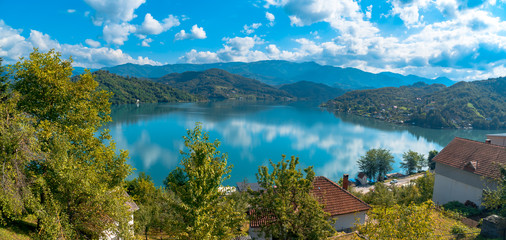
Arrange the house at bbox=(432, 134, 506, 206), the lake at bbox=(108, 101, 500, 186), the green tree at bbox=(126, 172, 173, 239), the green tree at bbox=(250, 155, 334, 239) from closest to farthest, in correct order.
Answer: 1. the green tree at bbox=(250, 155, 334, 239)
2. the green tree at bbox=(126, 172, 173, 239)
3. the house at bbox=(432, 134, 506, 206)
4. the lake at bbox=(108, 101, 500, 186)

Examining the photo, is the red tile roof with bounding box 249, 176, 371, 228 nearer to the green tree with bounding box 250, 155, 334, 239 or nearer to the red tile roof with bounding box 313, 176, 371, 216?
the red tile roof with bounding box 313, 176, 371, 216

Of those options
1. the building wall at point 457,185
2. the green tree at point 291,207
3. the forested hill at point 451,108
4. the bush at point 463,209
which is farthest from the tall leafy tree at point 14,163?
the forested hill at point 451,108

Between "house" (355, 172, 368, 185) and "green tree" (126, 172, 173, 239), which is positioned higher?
"green tree" (126, 172, 173, 239)

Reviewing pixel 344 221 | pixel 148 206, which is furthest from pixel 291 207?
pixel 148 206

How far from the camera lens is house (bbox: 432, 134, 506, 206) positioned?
20.7 metres

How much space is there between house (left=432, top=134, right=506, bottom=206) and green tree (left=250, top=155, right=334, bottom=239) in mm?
17674

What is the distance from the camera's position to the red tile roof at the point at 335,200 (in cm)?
1733

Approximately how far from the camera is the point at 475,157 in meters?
22.1

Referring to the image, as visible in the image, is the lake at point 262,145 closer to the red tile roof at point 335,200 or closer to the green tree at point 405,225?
the red tile roof at point 335,200

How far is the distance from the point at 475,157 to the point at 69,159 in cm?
2754

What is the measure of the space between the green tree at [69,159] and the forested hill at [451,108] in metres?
144

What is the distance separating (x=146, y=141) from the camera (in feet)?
223

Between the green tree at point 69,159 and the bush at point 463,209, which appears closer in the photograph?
the green tree at point 69,159

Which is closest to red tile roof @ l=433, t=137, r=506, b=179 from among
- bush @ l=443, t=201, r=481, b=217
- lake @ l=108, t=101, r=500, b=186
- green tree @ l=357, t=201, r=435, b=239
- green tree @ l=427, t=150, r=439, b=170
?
bush @ l=443, t=201, r=481, b=217
